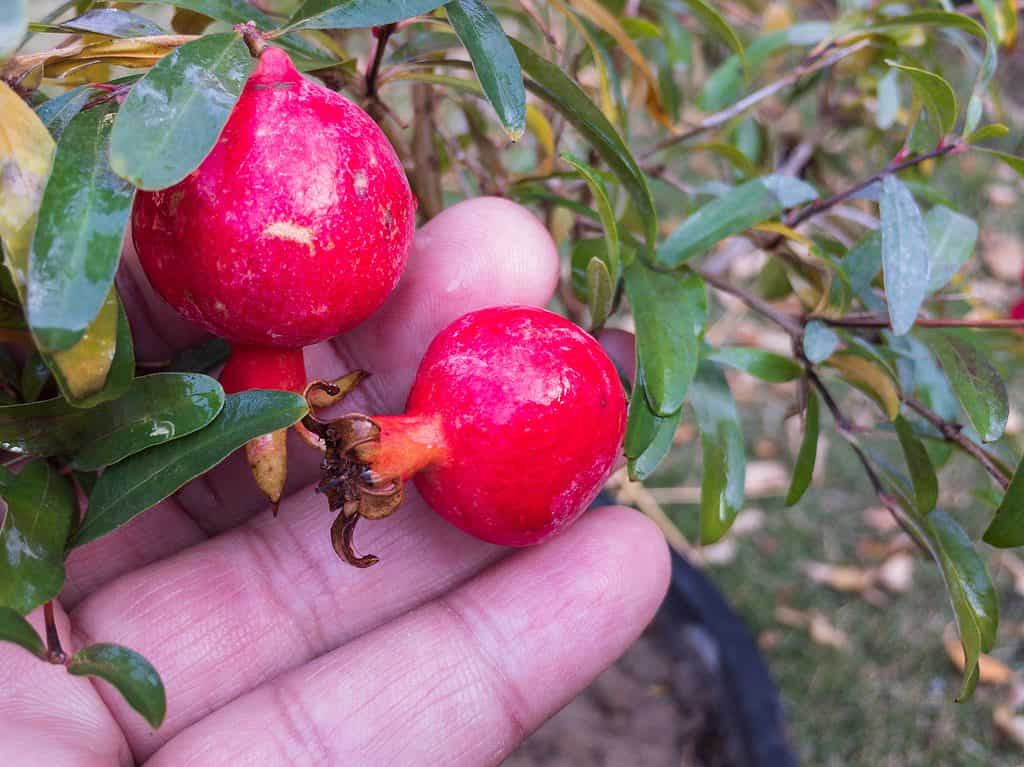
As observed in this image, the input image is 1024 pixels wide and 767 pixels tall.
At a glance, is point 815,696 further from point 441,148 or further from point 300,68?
point 300,68

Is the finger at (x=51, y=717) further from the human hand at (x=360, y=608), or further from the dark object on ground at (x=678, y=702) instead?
the dark object on ground at (x=678, y=702)

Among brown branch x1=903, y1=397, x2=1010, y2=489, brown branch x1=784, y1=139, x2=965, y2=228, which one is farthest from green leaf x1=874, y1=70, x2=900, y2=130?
brown branch x1=903, y1=397, x2=1010, y2=489

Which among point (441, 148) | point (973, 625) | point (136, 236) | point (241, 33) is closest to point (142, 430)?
point (136, 236)

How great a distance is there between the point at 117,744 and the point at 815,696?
1208 millimetres

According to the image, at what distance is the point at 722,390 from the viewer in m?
0.91

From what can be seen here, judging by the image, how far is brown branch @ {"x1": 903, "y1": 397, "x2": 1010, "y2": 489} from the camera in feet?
2.76

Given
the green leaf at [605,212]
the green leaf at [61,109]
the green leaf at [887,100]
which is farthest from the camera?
the green leaf at [887,100]

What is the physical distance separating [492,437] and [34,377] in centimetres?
40

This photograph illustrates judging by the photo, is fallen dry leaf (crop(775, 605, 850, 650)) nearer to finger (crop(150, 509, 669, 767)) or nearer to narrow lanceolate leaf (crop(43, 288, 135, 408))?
finger (crop(150, 509, 669, 767))

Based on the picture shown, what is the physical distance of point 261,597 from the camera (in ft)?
3.06

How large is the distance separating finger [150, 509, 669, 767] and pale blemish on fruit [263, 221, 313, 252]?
425 millimetres

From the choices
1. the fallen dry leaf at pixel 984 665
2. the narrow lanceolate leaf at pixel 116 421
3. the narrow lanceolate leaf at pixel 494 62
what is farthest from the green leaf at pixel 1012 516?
the fallen dry leaf at pixel 984 665

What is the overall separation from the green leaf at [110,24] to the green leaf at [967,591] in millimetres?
802

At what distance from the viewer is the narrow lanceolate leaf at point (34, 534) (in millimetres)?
646
